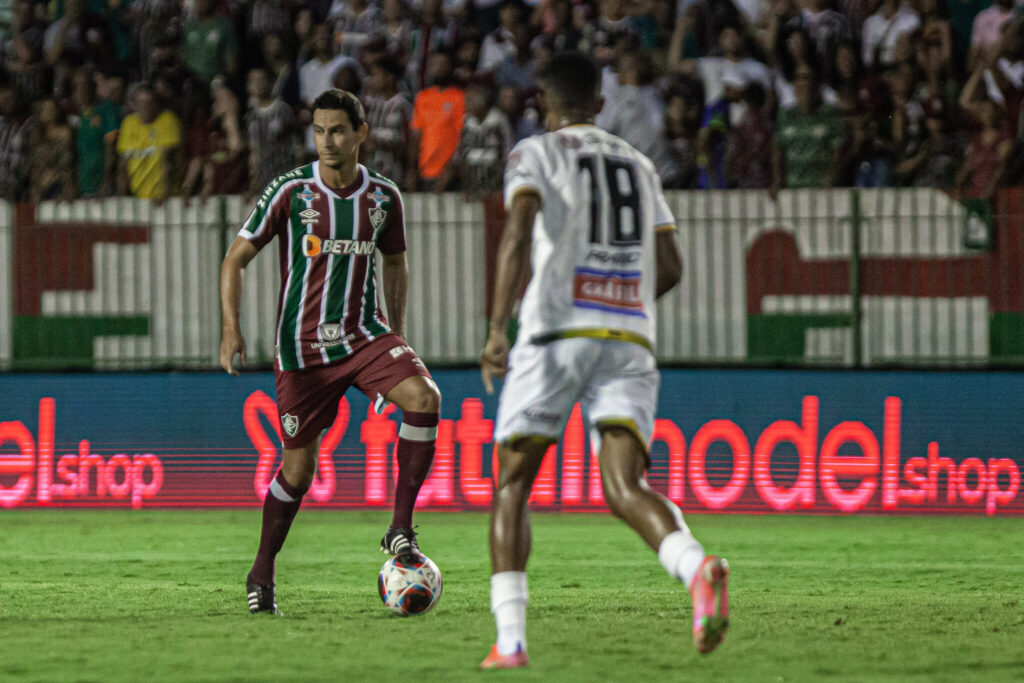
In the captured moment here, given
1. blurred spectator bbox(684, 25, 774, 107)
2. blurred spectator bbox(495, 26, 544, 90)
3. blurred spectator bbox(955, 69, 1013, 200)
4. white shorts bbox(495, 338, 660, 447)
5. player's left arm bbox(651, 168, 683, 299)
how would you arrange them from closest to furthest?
white shorts bbox(495, 338, 660, 447), player's left arm bbox(651, 168, 683, 299), blurred spectator bbox(955, 69, 1013, 200), blurred spectator bbox(684, 25, 774, 107), blurred spectator bbox(495, 26, 544, 90)

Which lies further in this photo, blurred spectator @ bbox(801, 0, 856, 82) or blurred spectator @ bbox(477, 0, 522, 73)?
blurred spectator @ bbox(477, 0, 522, 73)

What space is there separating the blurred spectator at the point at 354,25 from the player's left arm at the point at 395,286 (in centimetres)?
750

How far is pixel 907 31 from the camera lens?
13547mm

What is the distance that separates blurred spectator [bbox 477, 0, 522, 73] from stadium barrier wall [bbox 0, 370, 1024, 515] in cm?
357

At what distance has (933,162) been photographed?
1249 cm

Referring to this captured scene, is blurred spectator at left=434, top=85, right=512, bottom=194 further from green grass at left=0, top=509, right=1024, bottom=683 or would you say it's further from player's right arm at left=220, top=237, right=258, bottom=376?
player's right arm at left=220, top=237, right=258, bottom=376

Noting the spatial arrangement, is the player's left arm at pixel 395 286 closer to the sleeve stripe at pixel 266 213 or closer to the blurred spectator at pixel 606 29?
the sleeve stripe at pixel 266 213

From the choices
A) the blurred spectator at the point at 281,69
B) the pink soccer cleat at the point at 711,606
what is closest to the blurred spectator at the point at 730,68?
the blurred spectator at the point at 281,69

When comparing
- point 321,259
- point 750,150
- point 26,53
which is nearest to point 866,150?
point 750,150

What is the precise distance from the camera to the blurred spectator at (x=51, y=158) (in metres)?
13.7

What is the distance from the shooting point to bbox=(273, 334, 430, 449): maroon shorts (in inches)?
281

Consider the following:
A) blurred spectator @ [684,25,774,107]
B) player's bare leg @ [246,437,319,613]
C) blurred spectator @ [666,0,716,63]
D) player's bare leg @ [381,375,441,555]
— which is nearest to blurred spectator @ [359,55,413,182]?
blurred spectator @ [666,0,716,63]

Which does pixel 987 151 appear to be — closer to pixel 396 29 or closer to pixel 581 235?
pixel 396 29

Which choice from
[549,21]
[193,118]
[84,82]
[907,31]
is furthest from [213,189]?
[907,31]
